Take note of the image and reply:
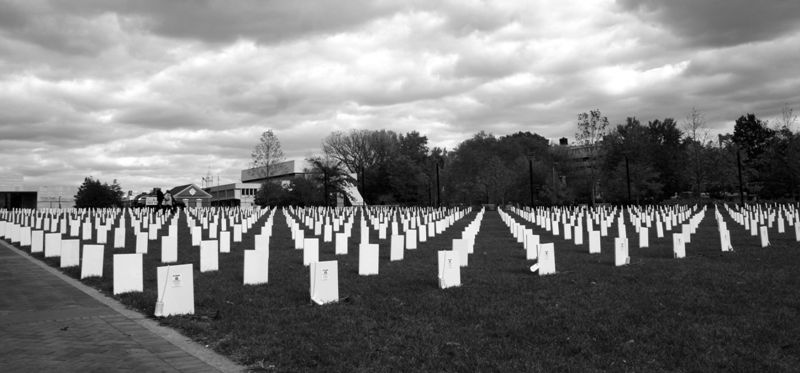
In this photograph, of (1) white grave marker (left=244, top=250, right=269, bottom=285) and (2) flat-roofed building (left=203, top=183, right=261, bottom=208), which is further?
(2) flat-roofed building (left=203, top=183, right=261, bottom=208)

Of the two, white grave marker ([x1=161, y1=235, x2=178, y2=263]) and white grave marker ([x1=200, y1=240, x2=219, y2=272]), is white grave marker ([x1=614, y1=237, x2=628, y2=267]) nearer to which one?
white grave marker ([x1=200, y1=240, x2=219, y2=272])

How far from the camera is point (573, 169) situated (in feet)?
249

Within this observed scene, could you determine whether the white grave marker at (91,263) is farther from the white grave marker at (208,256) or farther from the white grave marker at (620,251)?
the white grave marker at (620,251)

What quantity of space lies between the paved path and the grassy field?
0.34 meters

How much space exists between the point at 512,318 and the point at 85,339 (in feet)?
16.2

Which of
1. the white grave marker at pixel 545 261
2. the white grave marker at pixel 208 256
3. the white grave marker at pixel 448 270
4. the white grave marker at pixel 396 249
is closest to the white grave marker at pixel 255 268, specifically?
the white grave marker at pixel 208 256

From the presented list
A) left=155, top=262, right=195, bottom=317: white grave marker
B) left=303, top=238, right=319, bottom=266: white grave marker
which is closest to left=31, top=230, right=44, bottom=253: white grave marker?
left=303, top=238, right=319, bottom=266: white grave marker

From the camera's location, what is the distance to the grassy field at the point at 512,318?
5598 millimetres

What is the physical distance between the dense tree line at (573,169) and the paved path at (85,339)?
148ft

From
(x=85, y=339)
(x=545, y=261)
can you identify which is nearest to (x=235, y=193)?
(x=545, y=261)

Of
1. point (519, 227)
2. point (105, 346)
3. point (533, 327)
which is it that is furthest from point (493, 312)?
point (519, 227)

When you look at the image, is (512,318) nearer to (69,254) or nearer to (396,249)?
(396,249)

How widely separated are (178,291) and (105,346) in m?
1.84

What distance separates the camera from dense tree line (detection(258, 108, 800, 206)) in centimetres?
5575
